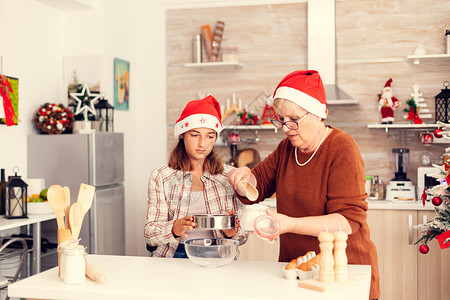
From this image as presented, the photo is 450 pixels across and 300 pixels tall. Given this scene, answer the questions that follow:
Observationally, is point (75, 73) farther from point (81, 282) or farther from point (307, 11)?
point (81, 282)

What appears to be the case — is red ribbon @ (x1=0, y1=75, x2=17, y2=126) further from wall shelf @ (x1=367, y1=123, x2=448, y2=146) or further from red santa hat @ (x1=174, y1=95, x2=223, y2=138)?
wall shelf @ (x1=367, y1=123, x2=448, y2=146)

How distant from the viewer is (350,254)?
2.11 meters

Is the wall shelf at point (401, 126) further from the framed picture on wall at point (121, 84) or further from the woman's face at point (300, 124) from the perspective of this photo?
the woman's face at point (300, 124)

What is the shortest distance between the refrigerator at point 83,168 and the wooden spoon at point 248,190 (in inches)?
84.8

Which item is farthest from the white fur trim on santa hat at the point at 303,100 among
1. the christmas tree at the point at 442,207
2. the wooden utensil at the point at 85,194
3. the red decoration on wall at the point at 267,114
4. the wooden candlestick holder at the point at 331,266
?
the red decoration on wall at the point at 267,114

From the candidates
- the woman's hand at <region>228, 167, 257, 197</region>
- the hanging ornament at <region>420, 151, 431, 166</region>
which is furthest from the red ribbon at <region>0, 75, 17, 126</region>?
the hanging ornament at <region>420, 151, 431, 166</region>

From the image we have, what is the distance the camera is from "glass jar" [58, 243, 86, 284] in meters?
1.87

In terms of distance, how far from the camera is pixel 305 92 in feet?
6.86

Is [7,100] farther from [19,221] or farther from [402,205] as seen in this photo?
[402,205]

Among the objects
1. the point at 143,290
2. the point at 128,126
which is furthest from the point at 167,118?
the point at 143,290

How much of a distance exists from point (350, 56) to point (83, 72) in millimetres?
2280

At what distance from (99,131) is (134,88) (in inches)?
38.4

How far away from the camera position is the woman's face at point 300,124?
81.7 inches

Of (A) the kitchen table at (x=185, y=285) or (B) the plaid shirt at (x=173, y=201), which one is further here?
(B) the plaid shirt at (x=173, y=201)
